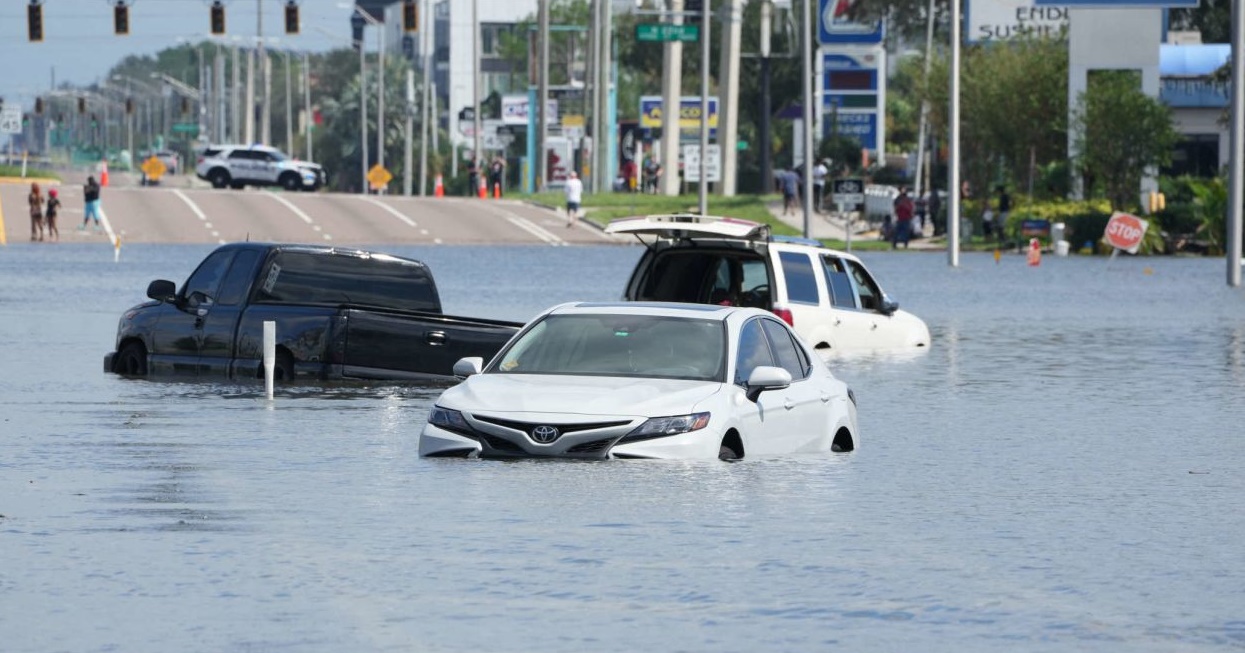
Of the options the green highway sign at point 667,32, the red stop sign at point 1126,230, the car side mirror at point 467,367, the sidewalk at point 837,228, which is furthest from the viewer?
the sidewalk at point 837,228

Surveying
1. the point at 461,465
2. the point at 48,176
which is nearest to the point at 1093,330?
→ the point at 461,465

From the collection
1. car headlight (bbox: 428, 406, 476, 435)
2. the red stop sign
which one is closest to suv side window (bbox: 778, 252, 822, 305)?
car headlight (bbox: 428, 406, 476, 435)

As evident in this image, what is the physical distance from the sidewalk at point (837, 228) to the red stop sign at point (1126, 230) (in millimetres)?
12170

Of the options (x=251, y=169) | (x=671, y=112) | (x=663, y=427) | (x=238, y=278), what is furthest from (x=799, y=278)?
(x=251, y=169)

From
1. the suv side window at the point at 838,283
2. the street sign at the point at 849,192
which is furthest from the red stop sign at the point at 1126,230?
the suv side window at the point at 838,283

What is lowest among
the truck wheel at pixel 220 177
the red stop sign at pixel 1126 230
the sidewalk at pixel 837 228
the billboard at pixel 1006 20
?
the sidewalk at pixel 837 228

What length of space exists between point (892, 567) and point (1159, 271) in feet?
158

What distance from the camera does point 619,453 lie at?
602 inches

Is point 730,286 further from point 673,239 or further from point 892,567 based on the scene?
point 892,567

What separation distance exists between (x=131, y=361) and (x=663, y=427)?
1038 centimetres

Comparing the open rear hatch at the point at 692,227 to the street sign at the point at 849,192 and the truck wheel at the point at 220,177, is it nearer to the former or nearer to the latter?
the street sign at the point at 849,192

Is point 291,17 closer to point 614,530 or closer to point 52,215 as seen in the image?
point 52,215

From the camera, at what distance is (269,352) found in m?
21.9

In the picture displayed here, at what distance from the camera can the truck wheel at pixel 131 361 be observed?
24281mm
